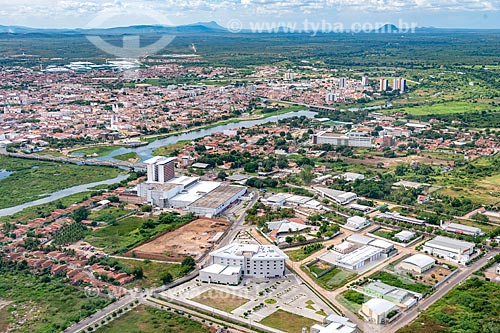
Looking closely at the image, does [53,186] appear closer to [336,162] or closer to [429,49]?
[336,162]

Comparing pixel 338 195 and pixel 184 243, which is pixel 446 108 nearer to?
pixel 338 195

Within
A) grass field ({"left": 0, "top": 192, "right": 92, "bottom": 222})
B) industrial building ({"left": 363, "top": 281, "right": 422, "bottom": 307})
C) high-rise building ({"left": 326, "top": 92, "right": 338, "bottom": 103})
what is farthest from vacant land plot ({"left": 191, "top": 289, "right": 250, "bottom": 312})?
high-rise building ({"left": 326, "top": 92, "right": 338, "bottom": 103})

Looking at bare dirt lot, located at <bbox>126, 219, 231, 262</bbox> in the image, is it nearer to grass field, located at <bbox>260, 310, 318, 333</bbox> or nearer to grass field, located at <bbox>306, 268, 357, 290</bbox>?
grass field, located at <bbox>306, 268, 357, 290</bbox>

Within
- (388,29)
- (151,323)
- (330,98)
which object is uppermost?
(388,29)

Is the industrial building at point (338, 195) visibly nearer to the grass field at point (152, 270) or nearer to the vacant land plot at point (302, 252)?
the vacant land plot at point (302, 252)

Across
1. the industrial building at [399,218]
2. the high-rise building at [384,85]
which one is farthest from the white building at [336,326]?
the high-rise building at [384,85]

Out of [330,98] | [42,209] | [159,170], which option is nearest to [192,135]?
[159,170]
